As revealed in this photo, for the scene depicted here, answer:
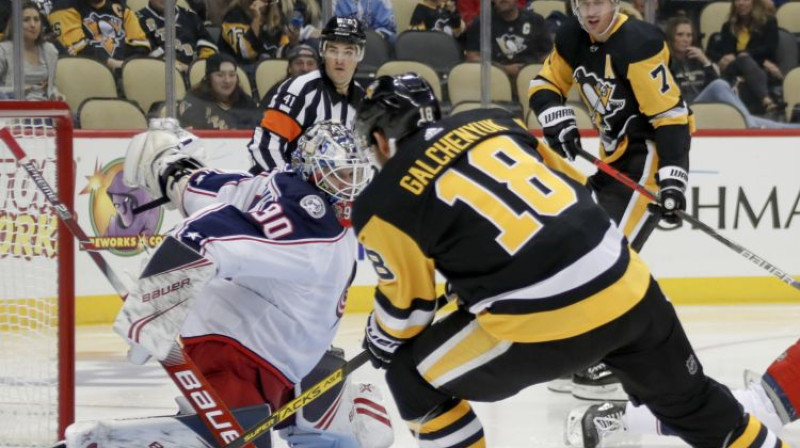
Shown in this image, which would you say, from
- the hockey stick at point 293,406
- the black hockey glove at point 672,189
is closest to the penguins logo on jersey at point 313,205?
the hockey stick at point 293,406

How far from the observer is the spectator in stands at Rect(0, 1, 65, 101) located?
569cm

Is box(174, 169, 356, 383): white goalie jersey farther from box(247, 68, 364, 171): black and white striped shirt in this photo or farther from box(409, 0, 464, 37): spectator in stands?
box(409, 0, 464, 37): spectator in stands

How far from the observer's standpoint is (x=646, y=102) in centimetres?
402

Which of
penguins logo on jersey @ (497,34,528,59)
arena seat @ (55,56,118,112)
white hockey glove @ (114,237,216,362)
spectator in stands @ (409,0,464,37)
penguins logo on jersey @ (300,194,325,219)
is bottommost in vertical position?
arena seat @ (55,56,118,112)

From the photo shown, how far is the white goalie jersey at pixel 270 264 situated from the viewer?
246 cm

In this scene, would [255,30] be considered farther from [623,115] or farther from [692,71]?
[623,115]

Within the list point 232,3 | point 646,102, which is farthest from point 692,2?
point 646,102

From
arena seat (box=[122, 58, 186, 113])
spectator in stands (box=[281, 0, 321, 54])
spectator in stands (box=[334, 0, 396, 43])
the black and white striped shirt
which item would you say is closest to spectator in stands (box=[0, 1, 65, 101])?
arena seat (box=[122, 58, 186, 113])

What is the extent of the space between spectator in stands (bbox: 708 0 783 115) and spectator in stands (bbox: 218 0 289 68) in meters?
2.21

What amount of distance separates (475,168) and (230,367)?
73cm

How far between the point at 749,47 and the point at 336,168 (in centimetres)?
454

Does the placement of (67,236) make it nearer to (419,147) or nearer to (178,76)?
(419,147)

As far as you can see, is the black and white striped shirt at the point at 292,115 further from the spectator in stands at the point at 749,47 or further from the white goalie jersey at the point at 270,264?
the spectator in stands at the point at 749,47

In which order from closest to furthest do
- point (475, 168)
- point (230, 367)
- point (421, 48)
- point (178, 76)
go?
1. point (475, 168)
2. point (230, 367)
3. point (178, 76)
4. point (421, 48)
